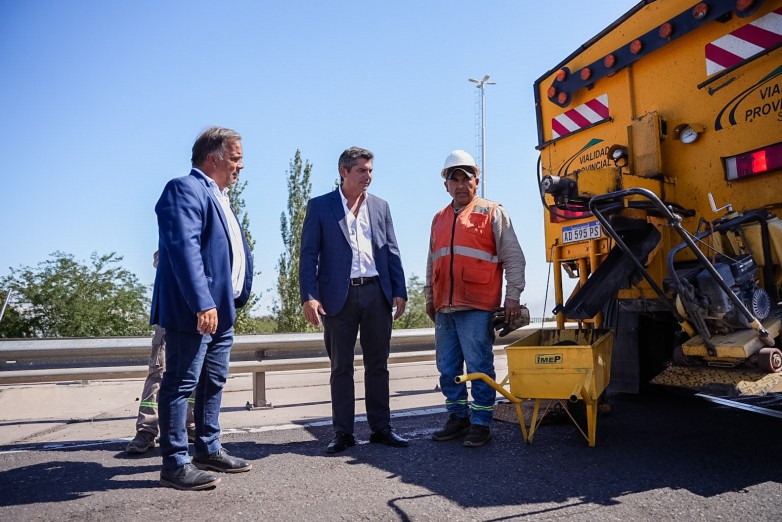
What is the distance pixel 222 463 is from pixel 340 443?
80 cm

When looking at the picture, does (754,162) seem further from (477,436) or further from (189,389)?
(189,389)

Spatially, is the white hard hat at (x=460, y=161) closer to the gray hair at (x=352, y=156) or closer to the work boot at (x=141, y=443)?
the gray hair at (x=352, y=156)

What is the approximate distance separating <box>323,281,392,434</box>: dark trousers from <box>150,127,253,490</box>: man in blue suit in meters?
0.74

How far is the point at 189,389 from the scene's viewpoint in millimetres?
3078

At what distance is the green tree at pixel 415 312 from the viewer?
73.9 feet

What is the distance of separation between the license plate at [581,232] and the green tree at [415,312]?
17208mm

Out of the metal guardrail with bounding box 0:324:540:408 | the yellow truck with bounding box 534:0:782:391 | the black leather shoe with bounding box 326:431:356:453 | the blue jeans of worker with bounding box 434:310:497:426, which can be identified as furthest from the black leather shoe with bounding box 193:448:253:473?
the yellow truck with bounding box 534:0:782:391

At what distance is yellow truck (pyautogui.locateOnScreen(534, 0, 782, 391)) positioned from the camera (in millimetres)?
3191

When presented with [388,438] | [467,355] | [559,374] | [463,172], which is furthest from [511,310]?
[388,438]

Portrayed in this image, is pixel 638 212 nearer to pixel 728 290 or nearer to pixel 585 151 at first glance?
pixel 728 290

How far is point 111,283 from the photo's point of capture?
16.5 m

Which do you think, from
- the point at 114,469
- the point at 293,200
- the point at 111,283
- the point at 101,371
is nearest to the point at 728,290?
the point at 114,469

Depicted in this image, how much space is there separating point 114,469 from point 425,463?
1.77 meters

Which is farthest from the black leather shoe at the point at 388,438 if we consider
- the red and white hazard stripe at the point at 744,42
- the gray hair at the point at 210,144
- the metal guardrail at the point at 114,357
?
the red and white hazard stripe at the point at 744,42
